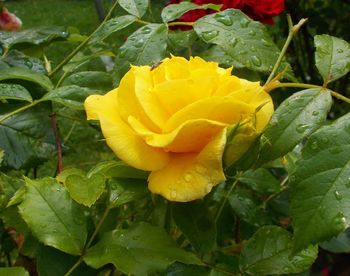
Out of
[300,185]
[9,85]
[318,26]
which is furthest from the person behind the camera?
[318,26]

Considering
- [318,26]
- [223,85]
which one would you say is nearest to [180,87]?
[223,85]

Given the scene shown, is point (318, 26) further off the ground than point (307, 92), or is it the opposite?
point (307, 92)

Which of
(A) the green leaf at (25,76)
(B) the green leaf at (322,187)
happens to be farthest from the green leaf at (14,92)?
(B) the green leaf at (322,187)

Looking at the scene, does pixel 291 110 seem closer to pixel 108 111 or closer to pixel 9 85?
pixel 108 111

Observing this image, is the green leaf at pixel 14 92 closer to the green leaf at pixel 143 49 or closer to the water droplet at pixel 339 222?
the green leaf at pixel 143 49

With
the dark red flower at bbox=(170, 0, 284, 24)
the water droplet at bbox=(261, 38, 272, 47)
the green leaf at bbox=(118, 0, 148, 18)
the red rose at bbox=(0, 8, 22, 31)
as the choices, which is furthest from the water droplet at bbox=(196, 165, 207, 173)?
the red rose at bbox=(0, 8, 22, 31)

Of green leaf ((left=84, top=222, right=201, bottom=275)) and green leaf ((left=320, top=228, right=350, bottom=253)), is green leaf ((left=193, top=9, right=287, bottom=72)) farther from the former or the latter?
green leaf ((left=320, top=228, right=350, bottom=253))
